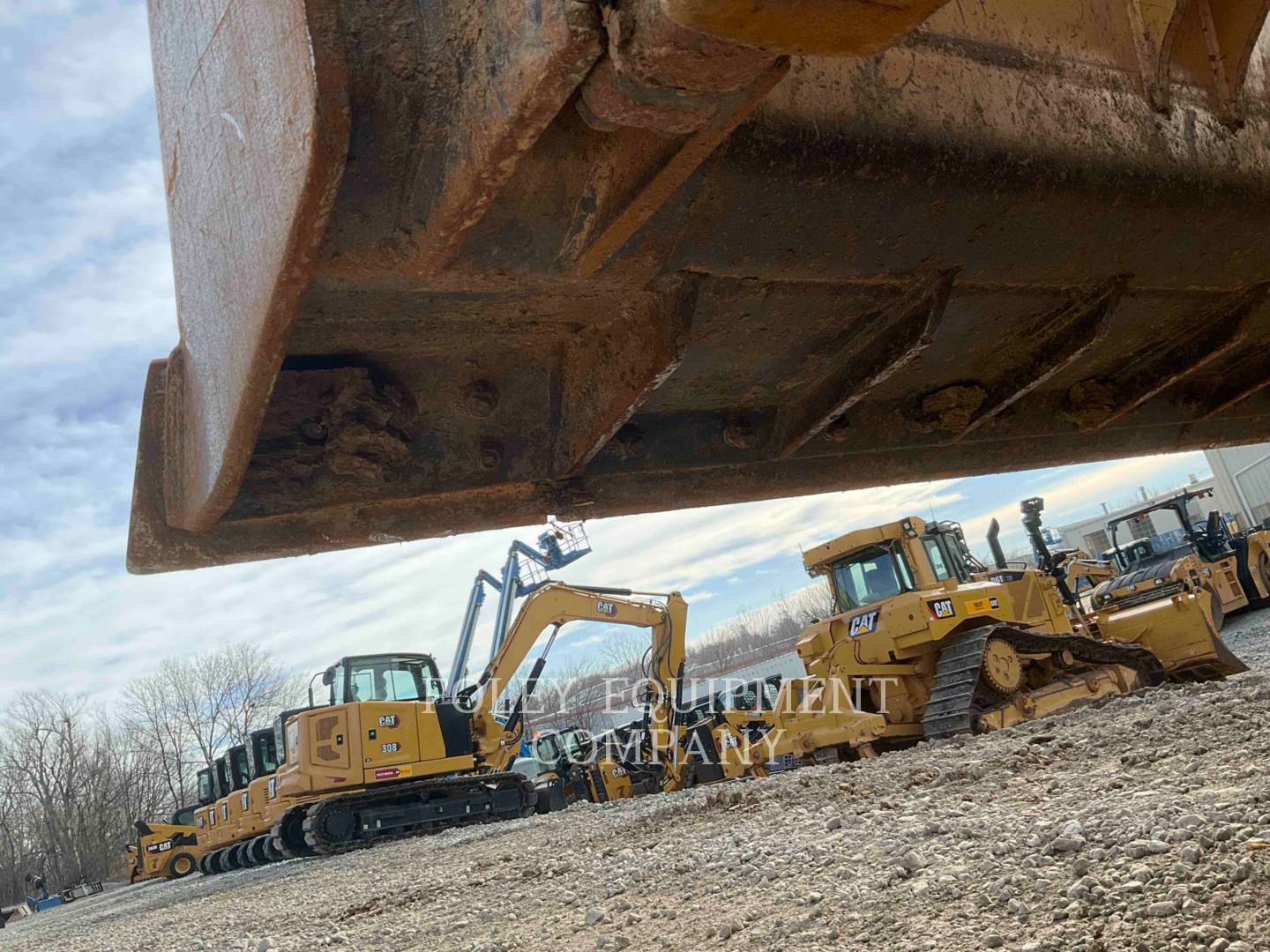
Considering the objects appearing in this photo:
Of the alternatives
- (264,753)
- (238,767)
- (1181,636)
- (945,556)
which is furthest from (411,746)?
(1181,636)

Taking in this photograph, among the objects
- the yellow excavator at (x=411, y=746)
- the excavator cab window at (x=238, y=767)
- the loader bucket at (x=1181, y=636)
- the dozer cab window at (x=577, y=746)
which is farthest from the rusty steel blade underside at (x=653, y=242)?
the excavator cab window at (x=238, y=767)

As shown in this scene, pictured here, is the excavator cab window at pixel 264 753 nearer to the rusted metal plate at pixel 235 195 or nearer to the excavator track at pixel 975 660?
the excavator track at pixel 975 660

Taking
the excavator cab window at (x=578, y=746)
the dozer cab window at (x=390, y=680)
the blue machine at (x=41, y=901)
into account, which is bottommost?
the blue machine at (x=41, y=901)

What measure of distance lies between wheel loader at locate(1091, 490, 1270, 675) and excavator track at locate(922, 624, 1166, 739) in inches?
26.8

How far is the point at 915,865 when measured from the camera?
328 centimetres

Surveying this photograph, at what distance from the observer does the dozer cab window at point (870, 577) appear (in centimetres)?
997

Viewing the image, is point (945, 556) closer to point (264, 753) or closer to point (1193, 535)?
point (1193, 535)

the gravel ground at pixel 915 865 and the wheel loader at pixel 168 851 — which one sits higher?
the wheel loader at pixel 168 851

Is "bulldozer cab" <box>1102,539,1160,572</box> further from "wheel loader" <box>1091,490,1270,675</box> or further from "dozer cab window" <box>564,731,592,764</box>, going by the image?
"dozer cab window" <box>564,731,592,764</box>

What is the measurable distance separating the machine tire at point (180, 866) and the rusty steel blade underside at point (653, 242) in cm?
2286

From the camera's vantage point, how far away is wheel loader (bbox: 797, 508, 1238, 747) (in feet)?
27.9

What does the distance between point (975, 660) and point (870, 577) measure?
199 cm

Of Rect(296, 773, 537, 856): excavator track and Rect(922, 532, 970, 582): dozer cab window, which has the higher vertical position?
Rect(922, 532, 970, 582): dozer cab window

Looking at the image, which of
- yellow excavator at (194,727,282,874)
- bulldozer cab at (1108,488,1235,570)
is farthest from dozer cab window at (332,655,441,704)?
bulldozer cab at (1108,488,1235,570)
